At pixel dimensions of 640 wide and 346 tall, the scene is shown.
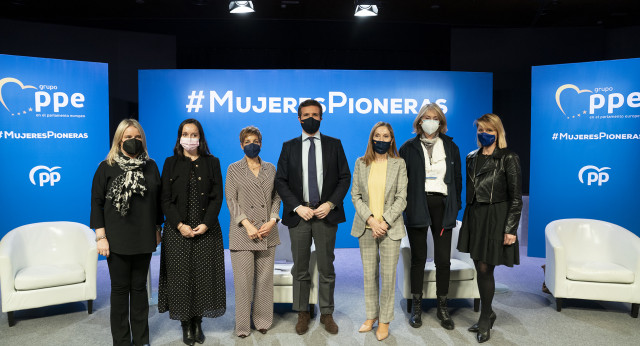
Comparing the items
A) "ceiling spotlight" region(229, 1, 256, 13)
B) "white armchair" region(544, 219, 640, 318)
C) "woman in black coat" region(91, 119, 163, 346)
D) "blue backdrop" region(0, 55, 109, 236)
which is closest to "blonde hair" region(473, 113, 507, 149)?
"white armchair" region(544, 219, 640, 318)

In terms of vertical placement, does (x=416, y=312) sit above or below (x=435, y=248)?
below

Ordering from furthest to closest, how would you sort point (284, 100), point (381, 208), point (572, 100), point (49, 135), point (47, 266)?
point (284, 100) → point (572, 100) → point (49, 135) → point (47, 266) → point (381, 208)

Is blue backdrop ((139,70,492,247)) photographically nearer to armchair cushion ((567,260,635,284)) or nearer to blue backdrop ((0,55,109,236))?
blue backdrop ((0,55,109,236))

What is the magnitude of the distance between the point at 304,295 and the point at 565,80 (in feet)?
14.2

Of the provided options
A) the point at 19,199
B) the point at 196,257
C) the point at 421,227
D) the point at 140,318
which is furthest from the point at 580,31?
the point at 19,199

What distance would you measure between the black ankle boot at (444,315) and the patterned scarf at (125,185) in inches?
95.9

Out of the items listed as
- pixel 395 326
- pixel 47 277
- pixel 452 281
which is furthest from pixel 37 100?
pixel 452 281

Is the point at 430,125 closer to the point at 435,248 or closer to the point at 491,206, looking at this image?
the point at 491,206

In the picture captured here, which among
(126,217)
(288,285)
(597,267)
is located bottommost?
(288,285)

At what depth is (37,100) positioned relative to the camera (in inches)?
217

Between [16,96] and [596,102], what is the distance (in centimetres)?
673

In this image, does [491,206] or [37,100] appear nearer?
[491,206]

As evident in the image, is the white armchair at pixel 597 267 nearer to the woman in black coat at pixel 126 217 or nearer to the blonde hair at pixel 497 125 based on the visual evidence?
the blonde hair at pixel 497 125

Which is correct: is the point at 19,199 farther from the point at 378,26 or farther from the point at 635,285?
the point at 635,285
